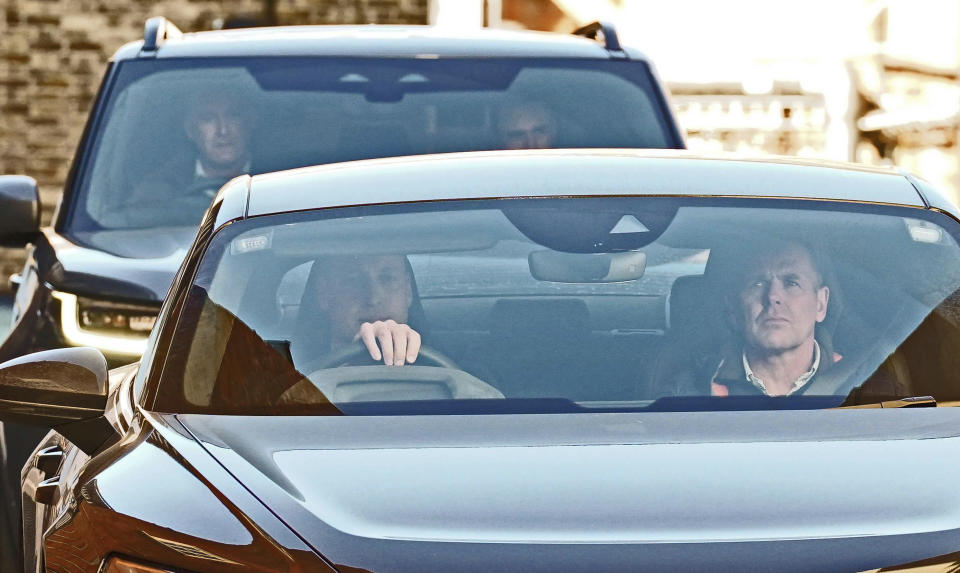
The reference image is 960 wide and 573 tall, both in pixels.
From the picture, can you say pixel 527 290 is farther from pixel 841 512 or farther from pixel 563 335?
pixel 841 512

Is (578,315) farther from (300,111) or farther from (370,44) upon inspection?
(370,44)

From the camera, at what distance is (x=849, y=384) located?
3291mm

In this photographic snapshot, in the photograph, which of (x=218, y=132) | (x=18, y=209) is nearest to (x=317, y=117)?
(x=218, y=132)

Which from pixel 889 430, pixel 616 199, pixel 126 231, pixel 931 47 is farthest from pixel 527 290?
pixel 931 47

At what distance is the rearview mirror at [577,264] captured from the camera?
141 inches

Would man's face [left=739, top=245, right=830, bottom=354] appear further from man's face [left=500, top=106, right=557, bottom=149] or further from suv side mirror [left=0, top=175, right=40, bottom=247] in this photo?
suv side mirror [left=0, top=175, right=40, bottom=247]

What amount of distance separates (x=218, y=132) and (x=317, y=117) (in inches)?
13.5

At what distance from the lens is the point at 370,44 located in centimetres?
661

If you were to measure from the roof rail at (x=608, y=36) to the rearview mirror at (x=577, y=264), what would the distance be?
2952 millimetres

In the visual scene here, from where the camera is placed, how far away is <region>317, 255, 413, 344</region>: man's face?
3420mm

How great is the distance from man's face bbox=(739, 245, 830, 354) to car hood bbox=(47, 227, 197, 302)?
209 centimetres

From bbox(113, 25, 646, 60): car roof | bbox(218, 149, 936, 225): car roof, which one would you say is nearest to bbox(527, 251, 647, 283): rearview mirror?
bbox(218, 149, 936, 225): car roof

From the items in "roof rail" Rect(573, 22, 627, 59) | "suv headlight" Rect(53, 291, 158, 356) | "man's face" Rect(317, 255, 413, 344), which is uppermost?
"man's face" Rect(317, 255, 413, 344)

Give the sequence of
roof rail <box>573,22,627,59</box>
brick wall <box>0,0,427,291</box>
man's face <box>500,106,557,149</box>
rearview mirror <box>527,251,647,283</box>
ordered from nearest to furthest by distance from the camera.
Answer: rearview mirror <box>527,251,647,283</box> → man's face <box>500,106,557,149</box> → roof rail <box>573,22,627,59</box> → brick wall <box>0,0,427,291</box>
